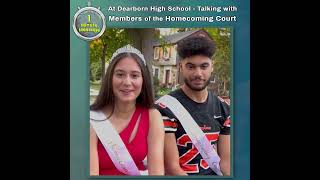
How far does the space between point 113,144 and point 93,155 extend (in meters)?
0.22

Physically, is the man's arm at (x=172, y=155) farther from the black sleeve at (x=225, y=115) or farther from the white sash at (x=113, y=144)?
the black sleeve at (x=225, y=115)

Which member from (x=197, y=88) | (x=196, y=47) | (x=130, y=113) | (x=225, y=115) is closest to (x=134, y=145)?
(x=130, y=113)

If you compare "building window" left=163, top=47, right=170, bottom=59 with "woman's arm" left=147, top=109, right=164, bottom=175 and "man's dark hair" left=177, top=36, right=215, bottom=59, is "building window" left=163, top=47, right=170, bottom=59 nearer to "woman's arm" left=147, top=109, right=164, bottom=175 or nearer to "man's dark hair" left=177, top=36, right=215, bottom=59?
"man's dark hair" left=177, top=36, right=215, bottom=59

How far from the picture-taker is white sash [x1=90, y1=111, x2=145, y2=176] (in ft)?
17.9

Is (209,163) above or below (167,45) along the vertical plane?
below

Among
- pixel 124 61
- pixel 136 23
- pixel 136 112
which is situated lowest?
pixel 136 112

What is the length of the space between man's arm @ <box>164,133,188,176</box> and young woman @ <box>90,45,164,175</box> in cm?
5

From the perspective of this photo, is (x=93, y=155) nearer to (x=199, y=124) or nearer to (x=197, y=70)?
(x=199, y=124)

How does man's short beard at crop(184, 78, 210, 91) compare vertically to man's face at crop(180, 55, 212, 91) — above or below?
below

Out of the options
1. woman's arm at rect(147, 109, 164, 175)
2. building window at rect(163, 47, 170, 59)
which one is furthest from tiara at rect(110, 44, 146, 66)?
woman's arm at rect(147, 109, 164, 175)
